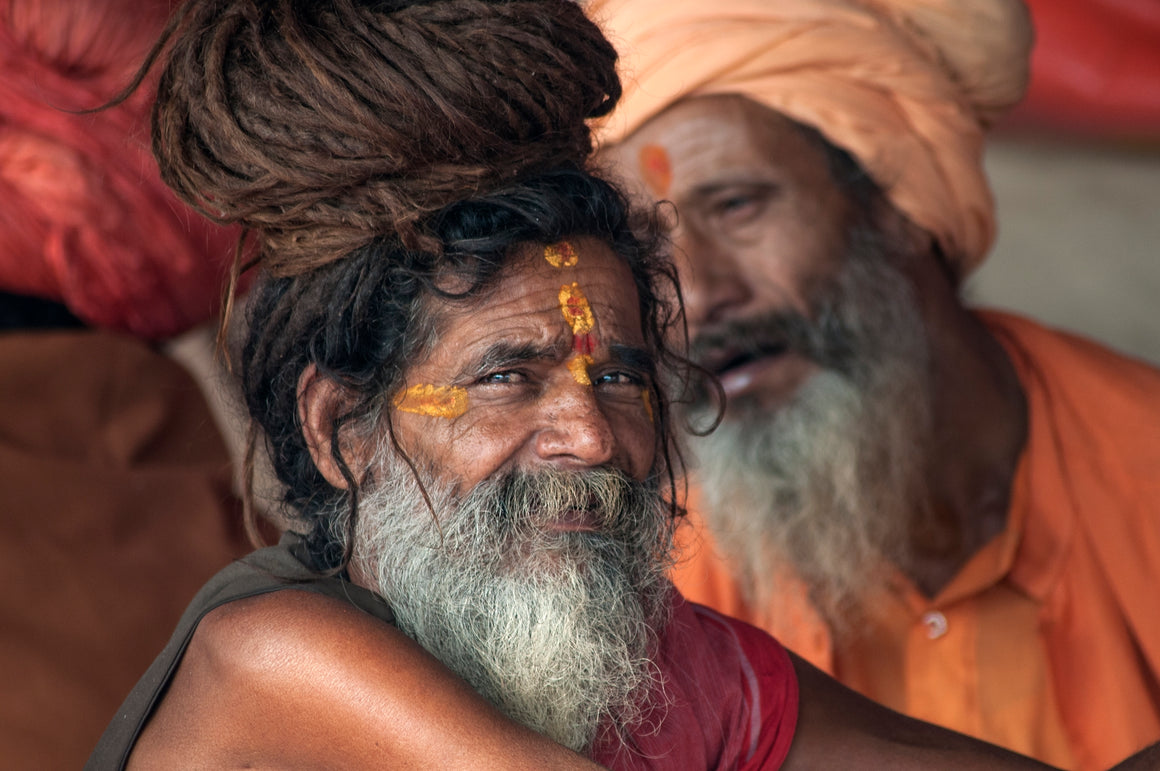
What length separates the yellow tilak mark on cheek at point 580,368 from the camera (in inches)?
74.3

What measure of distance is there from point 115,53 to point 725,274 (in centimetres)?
176

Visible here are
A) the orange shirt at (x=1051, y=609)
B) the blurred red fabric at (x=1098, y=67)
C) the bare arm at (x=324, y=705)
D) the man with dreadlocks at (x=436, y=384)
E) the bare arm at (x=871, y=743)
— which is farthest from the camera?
the blurred red fabric at (x=1098, y=67)

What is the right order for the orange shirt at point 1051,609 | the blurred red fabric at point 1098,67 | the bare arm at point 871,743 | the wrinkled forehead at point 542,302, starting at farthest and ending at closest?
the blurred red fabric at point 1098,67 < the orange shirt at point 1051,609 < the bare arm at point 871,743 < the wrinkled forehead at point 542,302

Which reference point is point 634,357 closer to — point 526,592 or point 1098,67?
point 526,592

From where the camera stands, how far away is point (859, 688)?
307cm

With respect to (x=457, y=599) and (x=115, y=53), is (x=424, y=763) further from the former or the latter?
(x=115, y=53)

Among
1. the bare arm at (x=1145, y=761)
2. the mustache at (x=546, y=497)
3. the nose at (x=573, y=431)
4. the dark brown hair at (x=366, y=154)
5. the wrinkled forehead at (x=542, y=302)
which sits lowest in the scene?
the bare arm at (x=1145, y=761)

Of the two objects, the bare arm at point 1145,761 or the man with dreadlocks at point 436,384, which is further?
the man with dreadlocks at point 436,384

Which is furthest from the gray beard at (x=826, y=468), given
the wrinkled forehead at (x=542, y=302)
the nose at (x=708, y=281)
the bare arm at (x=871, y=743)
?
the wrinkled forehead at (x=542, y=302)

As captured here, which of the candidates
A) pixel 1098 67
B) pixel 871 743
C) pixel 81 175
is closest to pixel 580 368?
pixel 871 743

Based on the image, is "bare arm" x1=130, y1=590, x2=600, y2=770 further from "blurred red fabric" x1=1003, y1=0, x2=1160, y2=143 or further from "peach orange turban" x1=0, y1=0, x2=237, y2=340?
"blurred red fabric" x1=1003, y1=0, x2=1160, y2=143

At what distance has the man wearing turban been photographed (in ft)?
10.2

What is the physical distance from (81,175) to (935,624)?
250 cm

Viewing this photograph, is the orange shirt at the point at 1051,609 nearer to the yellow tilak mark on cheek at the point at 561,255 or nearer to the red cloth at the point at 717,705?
the red cloth at the point at 717,705
